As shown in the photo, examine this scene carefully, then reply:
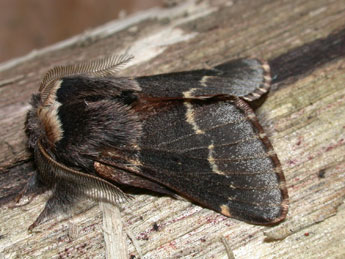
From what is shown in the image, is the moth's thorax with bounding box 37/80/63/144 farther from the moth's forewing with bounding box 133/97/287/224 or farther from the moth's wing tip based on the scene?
the moth's wing tip

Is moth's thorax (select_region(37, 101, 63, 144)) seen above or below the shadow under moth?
above

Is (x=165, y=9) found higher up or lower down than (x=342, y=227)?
higher up

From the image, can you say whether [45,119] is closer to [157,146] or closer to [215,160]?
[157,146]

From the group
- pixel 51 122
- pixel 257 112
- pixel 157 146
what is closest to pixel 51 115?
pixel 51 122

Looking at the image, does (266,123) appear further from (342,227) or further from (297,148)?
(342,227)

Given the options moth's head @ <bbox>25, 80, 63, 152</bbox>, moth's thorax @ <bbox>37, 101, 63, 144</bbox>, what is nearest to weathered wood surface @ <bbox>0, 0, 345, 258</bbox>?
moth's head @ <bbox>25, 80, 63, 152</bbox>

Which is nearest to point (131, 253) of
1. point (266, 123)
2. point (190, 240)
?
point (190, 240)
